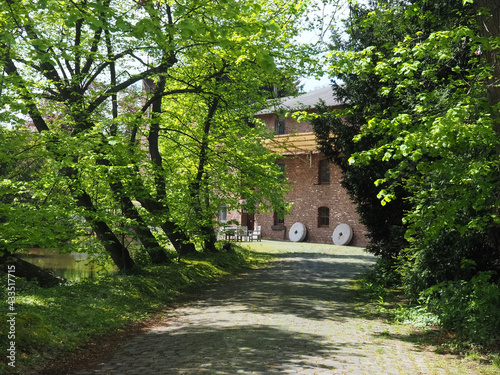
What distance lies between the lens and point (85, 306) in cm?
849

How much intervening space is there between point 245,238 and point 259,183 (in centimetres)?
1367

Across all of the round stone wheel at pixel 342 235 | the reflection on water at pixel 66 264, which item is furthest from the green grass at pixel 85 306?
the round stone wheel at pixel 342 235

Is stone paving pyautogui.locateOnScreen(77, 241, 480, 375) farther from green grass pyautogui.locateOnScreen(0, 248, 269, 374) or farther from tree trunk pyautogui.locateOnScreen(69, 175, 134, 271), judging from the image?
tree trunk pyautogui.locateOnScreen(69, 175, 134, 271)

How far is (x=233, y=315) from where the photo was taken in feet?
29.7

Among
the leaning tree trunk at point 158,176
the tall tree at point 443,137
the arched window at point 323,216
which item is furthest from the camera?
the arched window at point 323,216

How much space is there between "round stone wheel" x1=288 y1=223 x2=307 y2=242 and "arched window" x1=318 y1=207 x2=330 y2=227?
1.14 m

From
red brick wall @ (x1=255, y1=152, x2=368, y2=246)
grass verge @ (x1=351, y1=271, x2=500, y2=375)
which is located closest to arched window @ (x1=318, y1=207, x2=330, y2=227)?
red brick wall @ (x1=255, y1=152, x2=368, y2=246)

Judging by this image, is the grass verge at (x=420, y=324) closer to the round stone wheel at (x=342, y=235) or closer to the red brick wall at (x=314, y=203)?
the round stone wheel at (x=342, y=235)

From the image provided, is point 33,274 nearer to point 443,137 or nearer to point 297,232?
point 443,137

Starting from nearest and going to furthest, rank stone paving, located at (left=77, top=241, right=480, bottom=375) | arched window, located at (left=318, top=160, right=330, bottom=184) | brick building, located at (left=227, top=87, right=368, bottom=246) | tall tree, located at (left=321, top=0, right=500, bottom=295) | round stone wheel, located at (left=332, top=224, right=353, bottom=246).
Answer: stone paving, located at (left=77, top=241, right=480, bottom=375) < tall tree, located at (left=321, top=0, right=500, bottom=295) < round stone wheel, located at (left=332, top=224, right=353, bottom=246) < brick building, located at (left=227, top=87, right=368, bottom=246) < arched window, located at (left=318, top=160, right=330, bottom=184)

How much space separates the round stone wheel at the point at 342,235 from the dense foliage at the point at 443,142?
672 inches

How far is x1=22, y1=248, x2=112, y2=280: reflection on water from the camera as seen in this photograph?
52.4 ft

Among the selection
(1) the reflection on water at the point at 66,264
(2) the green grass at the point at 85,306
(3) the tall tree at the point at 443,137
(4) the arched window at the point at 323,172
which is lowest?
(1) the reflection on water at the point at 66,264

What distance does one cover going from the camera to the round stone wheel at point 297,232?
3147 centimetres
